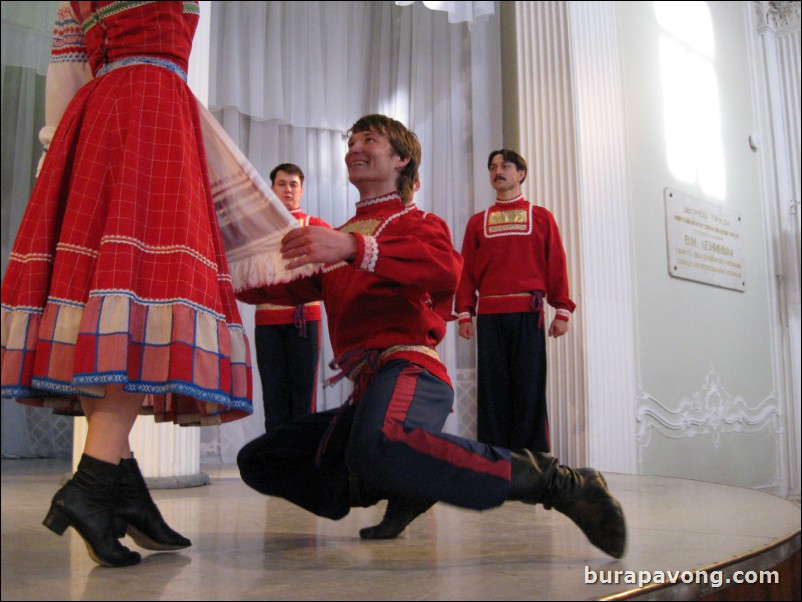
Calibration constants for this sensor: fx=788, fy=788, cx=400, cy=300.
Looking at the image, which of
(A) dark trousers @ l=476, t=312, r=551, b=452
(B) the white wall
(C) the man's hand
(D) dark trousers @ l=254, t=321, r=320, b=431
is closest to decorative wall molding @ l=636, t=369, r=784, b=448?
(B) the white wall

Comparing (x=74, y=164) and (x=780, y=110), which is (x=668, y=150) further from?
(x=74, y=164)

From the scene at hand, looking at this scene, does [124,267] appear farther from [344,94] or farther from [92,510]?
[344,94]

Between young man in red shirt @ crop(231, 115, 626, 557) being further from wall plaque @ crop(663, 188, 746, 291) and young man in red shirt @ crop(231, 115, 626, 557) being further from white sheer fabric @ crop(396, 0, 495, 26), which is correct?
wall plaque @ crop(663, 188, 746, 291)

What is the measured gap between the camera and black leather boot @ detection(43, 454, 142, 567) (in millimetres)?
1321

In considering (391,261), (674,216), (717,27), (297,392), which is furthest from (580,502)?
(717,27)

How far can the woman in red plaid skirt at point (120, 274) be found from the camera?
136 cm

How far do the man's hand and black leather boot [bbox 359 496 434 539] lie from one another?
0.64 metres

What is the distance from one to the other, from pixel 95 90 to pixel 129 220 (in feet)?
1.03

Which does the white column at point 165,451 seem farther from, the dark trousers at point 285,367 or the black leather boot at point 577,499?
the black leather boot at point 577,499

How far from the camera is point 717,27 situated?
17.5 feet

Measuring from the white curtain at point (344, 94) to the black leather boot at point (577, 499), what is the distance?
2917mm

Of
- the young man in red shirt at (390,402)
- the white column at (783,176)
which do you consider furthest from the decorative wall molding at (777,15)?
the young man in red shirt at (390,402)

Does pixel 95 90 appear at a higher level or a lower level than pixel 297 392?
higher

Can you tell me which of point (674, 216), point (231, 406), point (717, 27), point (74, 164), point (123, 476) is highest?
point (717, 27)
